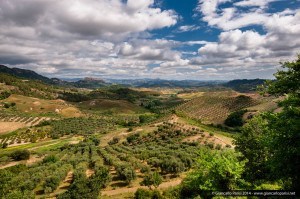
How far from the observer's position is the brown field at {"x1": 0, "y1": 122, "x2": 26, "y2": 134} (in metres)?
138

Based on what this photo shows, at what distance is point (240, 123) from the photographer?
160875 mm

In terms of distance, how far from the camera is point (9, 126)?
14475cm

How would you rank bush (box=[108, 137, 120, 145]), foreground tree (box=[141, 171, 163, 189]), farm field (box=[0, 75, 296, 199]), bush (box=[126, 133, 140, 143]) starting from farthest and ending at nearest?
bush (box=[108, 137, 120, 145]), bush (box=[126, 133, 140, 143]), farm field (box=[0, 75, 296, 199]), foreground tree (box=[141, 171, 163, 189])

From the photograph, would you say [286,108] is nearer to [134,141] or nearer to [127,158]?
[127,158]

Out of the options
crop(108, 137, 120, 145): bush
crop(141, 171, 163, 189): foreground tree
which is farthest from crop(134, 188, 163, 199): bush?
crop(108, 137, 120, 145): bush

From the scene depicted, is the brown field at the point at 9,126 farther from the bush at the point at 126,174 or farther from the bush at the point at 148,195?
the bush at the point at 148,195

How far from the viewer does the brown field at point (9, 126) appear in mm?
138200

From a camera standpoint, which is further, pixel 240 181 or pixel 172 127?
pixel 172 127

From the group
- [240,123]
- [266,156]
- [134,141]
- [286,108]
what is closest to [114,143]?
[134,141]

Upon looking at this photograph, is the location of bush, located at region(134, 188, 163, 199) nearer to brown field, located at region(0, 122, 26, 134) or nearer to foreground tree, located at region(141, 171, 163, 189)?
foreground tree, located at region(141, 171, 163, 189)

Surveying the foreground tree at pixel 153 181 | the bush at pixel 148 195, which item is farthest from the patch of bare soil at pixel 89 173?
the bush at pixel 148 195

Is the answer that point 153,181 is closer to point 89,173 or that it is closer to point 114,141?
point 89,173

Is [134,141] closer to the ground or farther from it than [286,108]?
closer to the ground

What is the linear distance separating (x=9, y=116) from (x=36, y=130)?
54748mm
